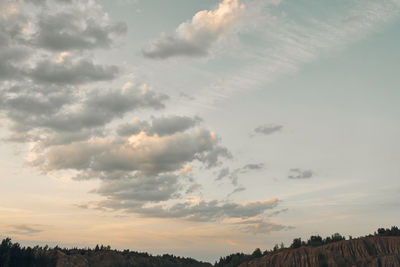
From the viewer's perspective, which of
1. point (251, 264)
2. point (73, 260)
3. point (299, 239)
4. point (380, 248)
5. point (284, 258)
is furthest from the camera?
point (73, 260)

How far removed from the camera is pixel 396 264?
10100cm

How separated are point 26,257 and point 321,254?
300 feet

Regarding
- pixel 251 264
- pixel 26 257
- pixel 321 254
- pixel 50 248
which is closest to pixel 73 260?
pixel 50 248

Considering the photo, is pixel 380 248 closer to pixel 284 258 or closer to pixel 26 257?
pixel 284 258

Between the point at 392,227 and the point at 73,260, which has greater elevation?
the point at 392,227

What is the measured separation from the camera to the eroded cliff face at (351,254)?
10738 centimetres

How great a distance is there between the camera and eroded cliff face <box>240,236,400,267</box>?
107 m

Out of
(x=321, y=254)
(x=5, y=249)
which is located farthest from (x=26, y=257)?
(x=321, y=254)

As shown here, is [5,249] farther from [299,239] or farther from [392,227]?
[392,227]

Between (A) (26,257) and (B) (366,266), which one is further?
(A) (26,257)

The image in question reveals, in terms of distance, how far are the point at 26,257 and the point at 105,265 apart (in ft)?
274

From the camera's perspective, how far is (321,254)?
118062 mm

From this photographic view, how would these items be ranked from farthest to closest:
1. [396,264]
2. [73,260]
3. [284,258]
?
[73,260] < [284,258] < [396,264]

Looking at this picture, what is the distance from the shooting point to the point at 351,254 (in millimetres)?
114938
